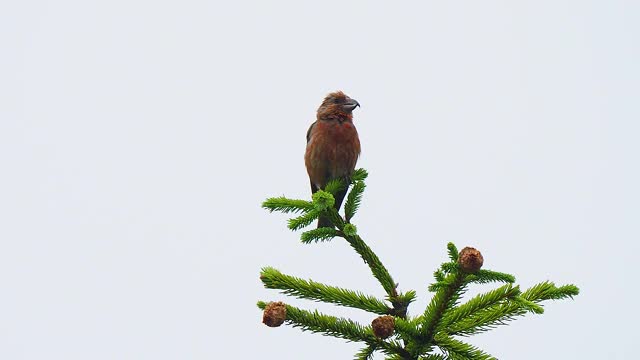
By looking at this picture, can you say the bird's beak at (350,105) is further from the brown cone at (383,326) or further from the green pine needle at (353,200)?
the brown cone at (383,326)

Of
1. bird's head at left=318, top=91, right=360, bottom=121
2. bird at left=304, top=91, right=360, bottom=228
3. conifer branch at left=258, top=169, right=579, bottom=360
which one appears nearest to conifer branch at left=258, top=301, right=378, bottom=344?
conifer branch at left=258, top=169, right=579, bottom=360

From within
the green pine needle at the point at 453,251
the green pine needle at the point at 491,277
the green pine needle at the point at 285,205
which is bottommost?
the green pine needle at the point at 491,277

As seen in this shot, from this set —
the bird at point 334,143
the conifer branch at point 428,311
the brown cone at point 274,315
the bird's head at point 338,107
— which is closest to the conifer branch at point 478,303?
the conifer branch at point 428,311

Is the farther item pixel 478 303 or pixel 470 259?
pixel 478 303

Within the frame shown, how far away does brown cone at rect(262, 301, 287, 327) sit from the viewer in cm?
233

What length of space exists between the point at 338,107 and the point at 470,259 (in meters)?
5.32

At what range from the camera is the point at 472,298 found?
2529 millimetres

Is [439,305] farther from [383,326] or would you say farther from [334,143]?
[334,143]

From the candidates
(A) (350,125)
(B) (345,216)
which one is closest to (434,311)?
(B) (345,216)

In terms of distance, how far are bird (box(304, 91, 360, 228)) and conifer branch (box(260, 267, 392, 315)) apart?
4174 mm

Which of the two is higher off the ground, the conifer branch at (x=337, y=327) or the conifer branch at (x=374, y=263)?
the conifer branch at (x=374, y=263)

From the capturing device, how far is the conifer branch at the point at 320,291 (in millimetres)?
2699

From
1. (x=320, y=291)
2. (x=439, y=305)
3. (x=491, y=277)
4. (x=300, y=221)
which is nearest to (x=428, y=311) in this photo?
(x=439, y=305)

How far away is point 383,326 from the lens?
7.45 ft
